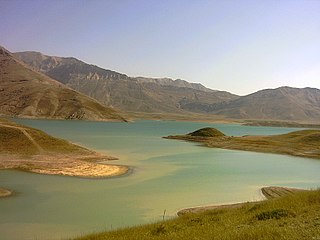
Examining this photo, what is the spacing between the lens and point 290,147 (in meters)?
82.2

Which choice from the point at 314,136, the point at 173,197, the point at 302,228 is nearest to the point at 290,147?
the point at 314,136

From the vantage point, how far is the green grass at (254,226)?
446 inches

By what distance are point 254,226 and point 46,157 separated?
4123cm

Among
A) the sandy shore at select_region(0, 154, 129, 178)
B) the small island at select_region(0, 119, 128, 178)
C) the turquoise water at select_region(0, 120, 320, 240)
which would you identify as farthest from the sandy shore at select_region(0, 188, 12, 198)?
the small island at select_region(0, 119, 128, 178)

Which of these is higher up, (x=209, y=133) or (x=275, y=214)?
(x=209, y=133)

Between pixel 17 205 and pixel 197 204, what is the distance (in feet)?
46.6

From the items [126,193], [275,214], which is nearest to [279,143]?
[126,193]

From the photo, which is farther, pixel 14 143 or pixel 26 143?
pixel 26 143

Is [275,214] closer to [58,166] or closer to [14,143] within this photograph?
[58,166]

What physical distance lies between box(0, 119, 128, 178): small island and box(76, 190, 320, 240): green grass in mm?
25406

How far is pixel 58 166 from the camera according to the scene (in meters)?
44.3

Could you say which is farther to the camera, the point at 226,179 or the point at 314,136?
the point at 314,136

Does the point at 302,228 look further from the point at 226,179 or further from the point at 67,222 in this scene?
the point at 226,179

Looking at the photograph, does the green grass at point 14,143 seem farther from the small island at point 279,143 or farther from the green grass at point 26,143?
the small island at point 279,143
